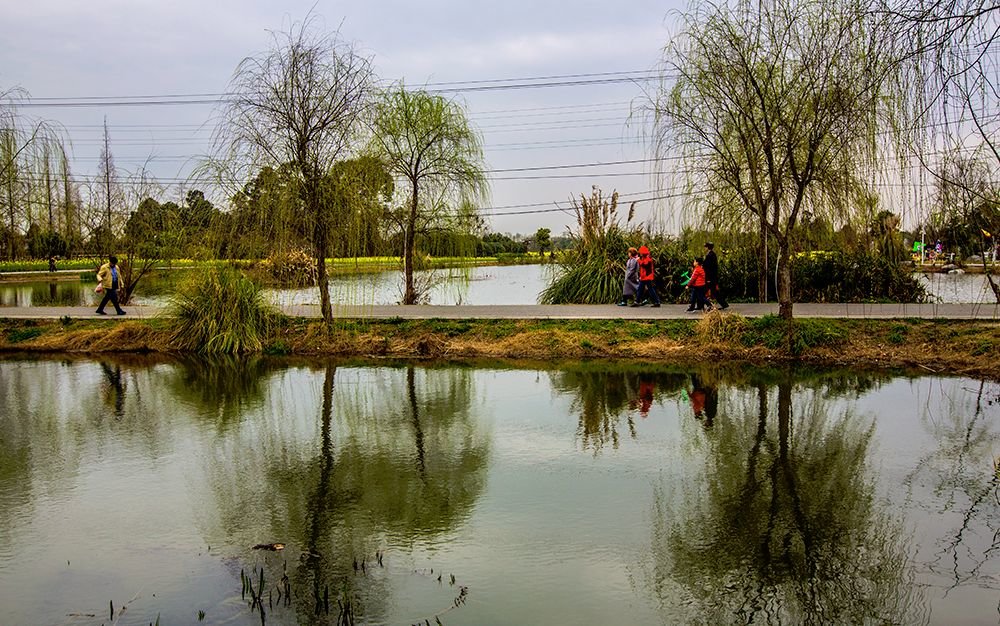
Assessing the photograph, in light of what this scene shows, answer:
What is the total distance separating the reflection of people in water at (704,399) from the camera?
1090cm

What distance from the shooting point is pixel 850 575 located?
580 centimetres

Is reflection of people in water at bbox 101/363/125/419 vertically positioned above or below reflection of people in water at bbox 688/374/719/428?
above

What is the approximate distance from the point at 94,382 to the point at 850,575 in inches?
510

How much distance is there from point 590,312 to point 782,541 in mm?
13997

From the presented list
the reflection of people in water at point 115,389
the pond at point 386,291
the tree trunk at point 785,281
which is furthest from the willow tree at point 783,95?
the reflection of people in water at point 115,389

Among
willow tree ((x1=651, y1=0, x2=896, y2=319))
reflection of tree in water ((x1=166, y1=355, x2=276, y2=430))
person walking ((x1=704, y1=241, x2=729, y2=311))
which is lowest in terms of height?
reflection of tree in water ((x1=166, y1=355, x2=276, y2=430))

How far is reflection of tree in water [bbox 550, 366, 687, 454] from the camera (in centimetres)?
1015

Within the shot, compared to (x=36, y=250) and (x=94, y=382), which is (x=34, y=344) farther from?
(x=36, y=250)

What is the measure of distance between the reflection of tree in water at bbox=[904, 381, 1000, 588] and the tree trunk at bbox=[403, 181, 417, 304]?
1491 centimetres

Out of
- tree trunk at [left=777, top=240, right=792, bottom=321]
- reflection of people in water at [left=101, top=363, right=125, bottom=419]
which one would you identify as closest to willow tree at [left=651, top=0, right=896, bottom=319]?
tree trunk at [left=777, top=240, right=792, bottom=321]

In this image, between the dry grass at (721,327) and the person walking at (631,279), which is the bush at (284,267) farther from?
the dry grass at (721,327)

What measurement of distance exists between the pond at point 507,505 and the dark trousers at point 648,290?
814 centimetres

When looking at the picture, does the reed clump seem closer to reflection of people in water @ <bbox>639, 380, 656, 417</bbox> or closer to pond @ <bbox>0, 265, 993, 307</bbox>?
pond @ <bbox>0, 265, 993, 307</bbox>

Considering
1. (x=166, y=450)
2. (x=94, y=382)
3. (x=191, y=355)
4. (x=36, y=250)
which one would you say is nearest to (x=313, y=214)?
(x=191, y=355)
